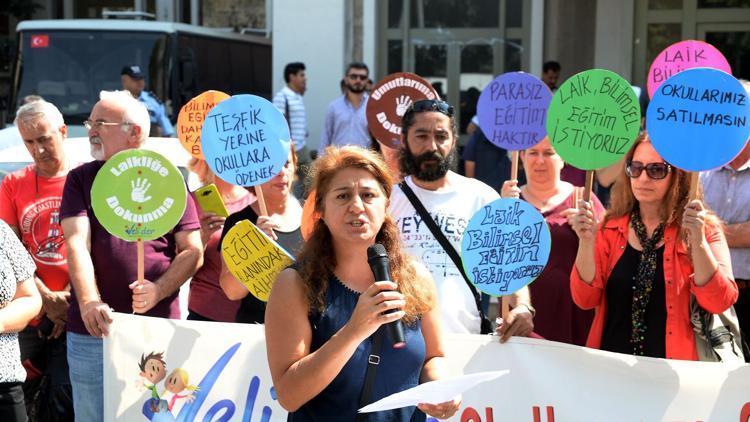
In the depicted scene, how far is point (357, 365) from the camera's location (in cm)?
291

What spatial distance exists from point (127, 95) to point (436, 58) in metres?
12.3

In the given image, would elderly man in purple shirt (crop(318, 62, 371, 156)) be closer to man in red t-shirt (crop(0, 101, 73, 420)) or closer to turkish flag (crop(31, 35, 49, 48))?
turkish flag (crop(31, 35, 49, 48))

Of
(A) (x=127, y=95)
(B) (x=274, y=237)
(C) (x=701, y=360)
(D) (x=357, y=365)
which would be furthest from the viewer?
(A) (x=127, y=95)

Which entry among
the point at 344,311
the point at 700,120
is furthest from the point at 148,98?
the point at 344,311

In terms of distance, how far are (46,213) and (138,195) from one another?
2.62ft

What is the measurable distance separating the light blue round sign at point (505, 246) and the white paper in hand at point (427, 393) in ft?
4.14

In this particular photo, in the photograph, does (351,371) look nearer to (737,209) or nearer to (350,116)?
(737,209)

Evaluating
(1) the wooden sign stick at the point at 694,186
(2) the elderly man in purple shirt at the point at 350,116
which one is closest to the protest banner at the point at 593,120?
(1) the wooden sign stick at the point at 694,186

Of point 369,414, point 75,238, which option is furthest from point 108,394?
point 369,414

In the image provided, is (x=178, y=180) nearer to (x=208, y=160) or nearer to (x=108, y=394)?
(x=208, y=160)

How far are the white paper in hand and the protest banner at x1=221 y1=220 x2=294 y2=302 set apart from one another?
1315 mm

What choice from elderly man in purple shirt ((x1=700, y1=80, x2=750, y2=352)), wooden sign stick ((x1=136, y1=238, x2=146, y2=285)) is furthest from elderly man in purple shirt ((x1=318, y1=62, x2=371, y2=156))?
wooden sign stick ((x1=136, y1=238, x2=146, y2=285))

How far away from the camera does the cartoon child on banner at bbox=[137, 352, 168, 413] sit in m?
4.42

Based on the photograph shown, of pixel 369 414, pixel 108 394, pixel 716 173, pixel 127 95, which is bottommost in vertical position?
pixel 108 394
